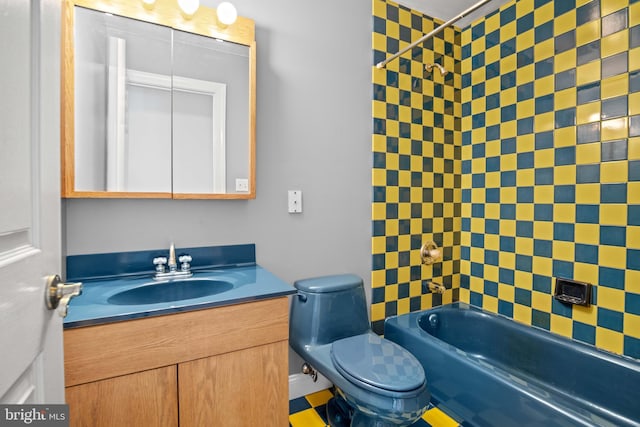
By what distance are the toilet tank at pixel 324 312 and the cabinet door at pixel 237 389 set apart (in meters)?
0.35

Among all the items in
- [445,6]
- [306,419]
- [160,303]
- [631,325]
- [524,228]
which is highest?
[445,6]

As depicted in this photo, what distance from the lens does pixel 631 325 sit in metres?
1.42

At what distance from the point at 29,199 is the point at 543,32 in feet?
7.62

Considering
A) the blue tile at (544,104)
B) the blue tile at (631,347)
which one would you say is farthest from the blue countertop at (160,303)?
the blue tile at (544,104)

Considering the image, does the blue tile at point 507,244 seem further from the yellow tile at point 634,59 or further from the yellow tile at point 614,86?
the yellow tile at point 634,59

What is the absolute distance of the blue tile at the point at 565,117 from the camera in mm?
1606

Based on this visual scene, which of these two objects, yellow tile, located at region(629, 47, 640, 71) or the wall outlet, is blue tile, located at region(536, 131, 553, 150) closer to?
yellow tile, located at region(629, 47, 640, 71)

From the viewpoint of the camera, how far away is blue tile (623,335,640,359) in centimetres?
140

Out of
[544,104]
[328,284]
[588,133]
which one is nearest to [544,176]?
[588,133]

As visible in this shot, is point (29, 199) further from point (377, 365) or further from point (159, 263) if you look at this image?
point (377, 365)

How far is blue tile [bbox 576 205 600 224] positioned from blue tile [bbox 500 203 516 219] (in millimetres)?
323

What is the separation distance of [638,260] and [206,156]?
2003 mm

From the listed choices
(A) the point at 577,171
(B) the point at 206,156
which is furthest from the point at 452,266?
(B) the point at 206,156

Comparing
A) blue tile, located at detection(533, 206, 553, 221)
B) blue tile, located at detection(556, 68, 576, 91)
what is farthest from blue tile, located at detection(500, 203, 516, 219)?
blue tile, located at detection(556, 68, 576, 91)
